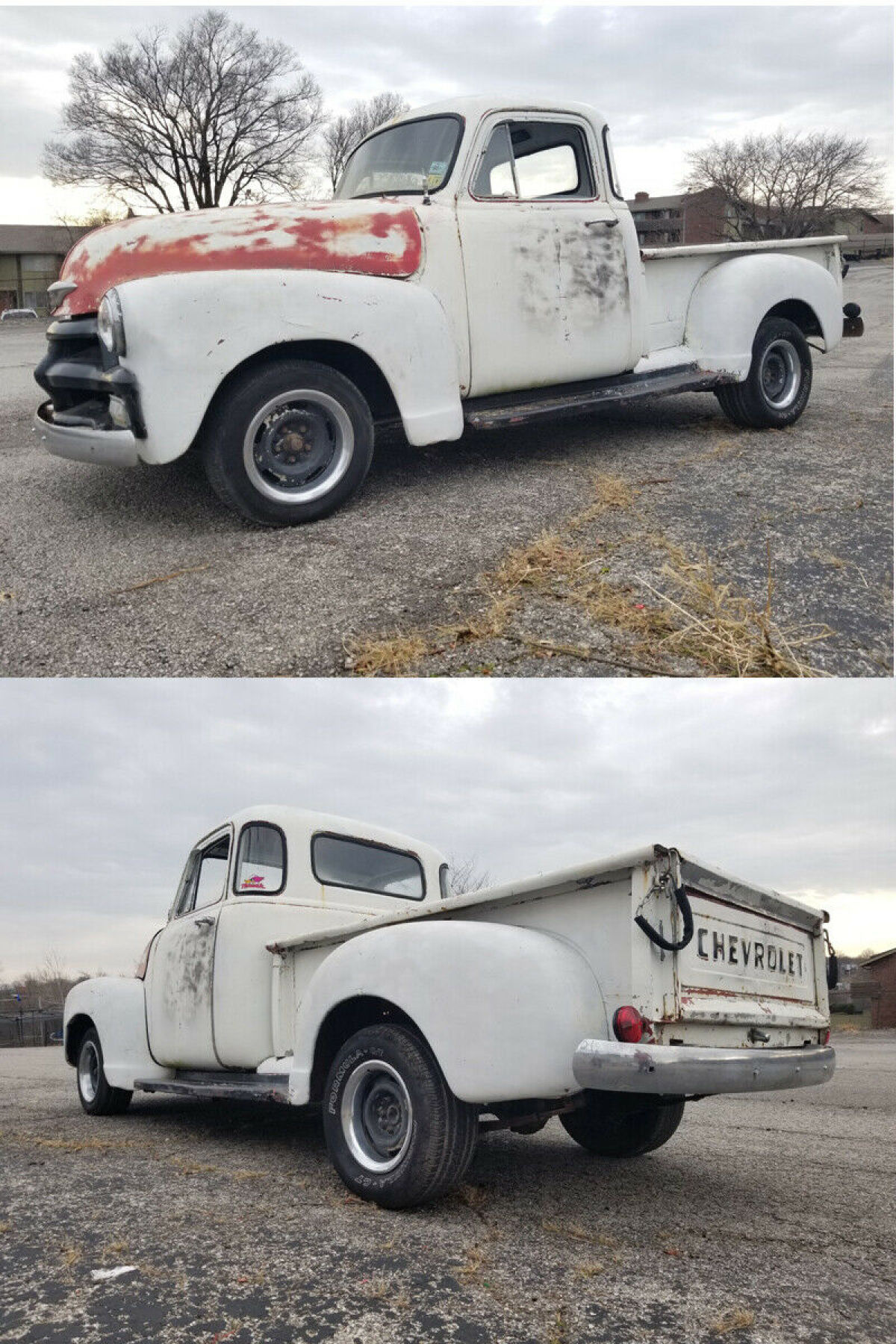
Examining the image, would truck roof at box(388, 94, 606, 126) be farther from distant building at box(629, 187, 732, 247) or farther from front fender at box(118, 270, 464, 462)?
distant building at box(629, 187, 732, 247)

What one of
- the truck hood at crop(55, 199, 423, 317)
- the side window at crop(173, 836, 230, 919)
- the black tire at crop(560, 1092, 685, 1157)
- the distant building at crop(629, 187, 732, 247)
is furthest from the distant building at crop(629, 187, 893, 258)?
the black tire at crop(560, 1092, 685, 1157)

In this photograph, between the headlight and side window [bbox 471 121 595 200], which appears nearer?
the headlight

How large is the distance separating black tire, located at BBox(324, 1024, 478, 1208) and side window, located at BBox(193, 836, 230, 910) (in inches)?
64.6

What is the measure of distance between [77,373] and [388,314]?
68.4 inches

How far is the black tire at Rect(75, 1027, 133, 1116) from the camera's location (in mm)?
6105

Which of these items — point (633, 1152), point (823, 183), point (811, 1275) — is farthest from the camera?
point (823, 183)

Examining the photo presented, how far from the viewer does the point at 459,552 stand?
547 centimetres

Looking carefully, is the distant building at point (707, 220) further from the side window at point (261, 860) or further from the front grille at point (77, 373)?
the side window at point (261, 860)

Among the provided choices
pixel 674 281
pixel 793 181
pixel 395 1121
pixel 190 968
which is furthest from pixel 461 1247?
pixel 793 181

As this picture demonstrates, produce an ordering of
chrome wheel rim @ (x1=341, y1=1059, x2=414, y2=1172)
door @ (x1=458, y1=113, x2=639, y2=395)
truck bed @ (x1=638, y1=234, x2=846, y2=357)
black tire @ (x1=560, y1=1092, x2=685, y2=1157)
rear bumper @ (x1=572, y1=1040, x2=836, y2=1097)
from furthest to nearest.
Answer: truck bed @ (x1=638, y1=234, x2=846, y2=357)
door @ (x1=458, y1=113, x2=639, y2=395)
black tire @ (x1=560, y1=1092, x2=685, y2=1157)
chrome wheel rim @ (x1=341, y1=1059, x2=414, y2=1172)
rear bumper @ (x1=572, y1=1040, x2=836, y2=1097)

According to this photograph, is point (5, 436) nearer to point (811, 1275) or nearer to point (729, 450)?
point (729, 450)

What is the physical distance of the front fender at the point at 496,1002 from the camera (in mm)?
2955

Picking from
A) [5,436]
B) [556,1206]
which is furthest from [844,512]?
[5,436]

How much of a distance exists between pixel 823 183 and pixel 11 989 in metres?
56.8
